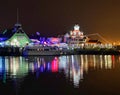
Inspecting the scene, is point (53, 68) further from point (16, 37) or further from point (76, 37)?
point (76, 37)

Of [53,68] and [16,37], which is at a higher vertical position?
[16,37]

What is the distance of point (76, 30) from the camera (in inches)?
5330

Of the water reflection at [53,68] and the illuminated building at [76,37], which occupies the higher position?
the illuminated building at [76,37]

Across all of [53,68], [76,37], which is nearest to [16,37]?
[76,37]

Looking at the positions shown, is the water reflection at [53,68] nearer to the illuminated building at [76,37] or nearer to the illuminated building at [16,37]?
the illuminated building at [16,37]

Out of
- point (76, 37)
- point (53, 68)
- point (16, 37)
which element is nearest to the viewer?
point (53, 68)

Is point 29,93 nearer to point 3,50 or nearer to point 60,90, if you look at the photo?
point 60,90

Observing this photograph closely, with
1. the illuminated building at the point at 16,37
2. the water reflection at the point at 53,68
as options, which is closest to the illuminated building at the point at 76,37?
the illuminated building at the point at 16,37

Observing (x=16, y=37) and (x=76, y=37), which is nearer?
(x=16, y=37)

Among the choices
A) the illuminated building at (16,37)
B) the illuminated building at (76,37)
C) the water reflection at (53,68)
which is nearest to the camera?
the water reflection at (53,68)

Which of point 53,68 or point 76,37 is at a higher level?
point 76,37

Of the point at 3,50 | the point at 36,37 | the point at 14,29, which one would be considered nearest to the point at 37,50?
the point at 3,50

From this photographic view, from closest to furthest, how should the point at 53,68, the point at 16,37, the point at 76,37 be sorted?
the point at 53,68 → the point at 16,37 → the point at 76,37

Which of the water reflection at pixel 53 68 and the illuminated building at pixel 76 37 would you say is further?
the illuminated building at pixel 76 37
